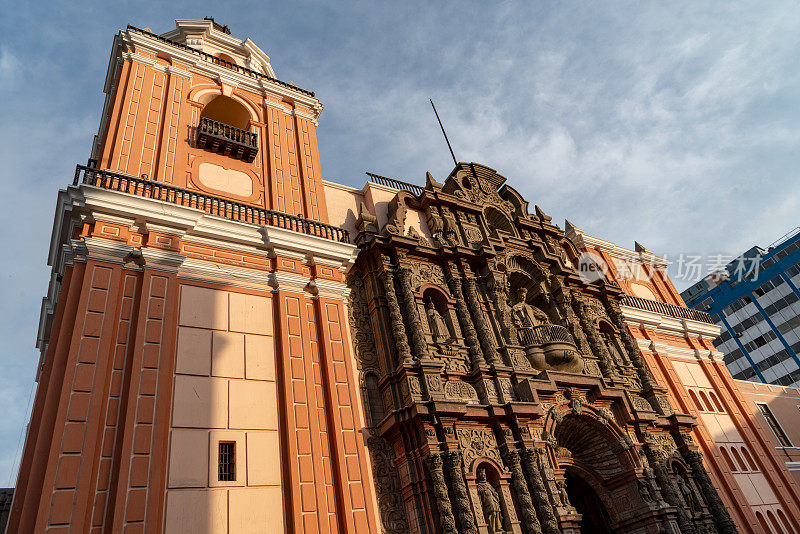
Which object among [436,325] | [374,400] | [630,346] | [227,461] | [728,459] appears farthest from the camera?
[630,346]

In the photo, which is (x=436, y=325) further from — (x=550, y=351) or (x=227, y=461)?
(x=227, y=461)

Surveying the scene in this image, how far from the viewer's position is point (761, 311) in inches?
1898

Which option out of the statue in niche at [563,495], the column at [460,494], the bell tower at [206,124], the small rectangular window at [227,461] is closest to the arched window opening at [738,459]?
the statue in niche at [563,495]

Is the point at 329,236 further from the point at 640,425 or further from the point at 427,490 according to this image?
the point at 640,425

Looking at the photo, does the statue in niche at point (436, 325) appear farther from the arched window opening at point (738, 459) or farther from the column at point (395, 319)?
the arched window opening at point (738, 459)

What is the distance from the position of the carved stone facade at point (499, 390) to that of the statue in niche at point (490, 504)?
0.10 ft

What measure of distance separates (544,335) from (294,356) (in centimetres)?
837

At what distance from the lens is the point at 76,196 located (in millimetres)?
9875

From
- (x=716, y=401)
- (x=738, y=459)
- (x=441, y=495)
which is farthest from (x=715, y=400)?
(x=441, y=495)

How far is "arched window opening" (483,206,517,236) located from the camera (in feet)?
63.1

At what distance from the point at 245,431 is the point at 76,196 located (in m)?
5.61

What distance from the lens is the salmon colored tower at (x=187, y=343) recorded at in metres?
7.99

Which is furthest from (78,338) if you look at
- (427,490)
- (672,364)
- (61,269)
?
(672,364)

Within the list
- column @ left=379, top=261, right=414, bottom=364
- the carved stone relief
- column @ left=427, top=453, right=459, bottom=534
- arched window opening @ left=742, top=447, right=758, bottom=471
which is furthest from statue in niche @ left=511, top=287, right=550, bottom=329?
arched window opening @ left=742, top=447, right=758, bottom=471
